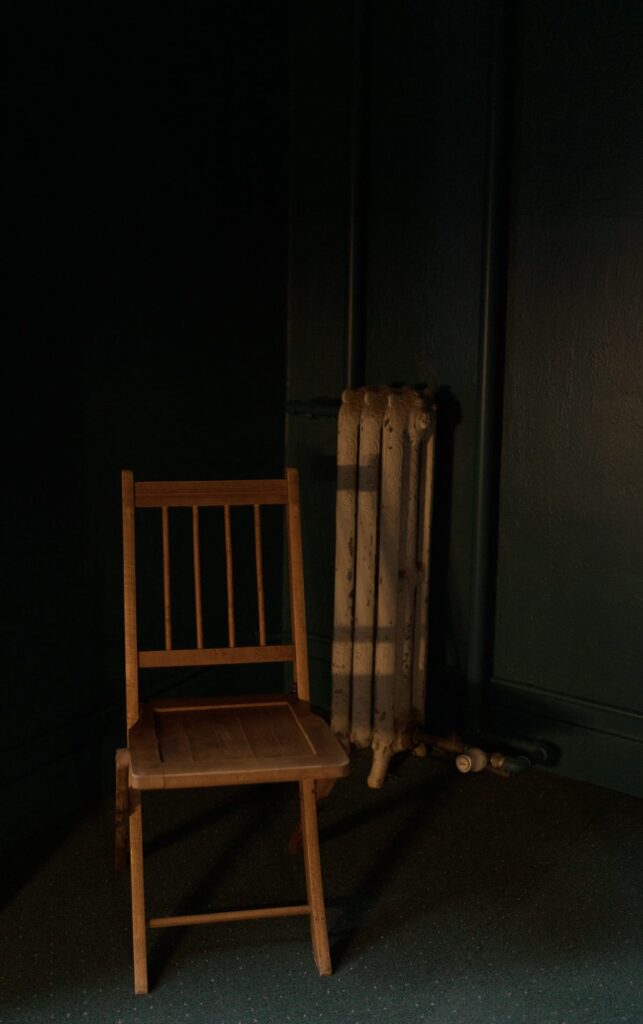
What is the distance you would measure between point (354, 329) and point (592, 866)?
1.80 meters

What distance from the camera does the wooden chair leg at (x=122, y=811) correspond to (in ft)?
8.04

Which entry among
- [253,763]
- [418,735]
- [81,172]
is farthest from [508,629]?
[81,172]

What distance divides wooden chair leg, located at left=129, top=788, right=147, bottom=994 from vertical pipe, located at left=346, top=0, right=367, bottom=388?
5.45 ft

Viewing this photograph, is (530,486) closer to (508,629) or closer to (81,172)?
(508,629)

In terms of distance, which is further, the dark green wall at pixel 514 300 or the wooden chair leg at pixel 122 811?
the dark green wall at pixel 514 300

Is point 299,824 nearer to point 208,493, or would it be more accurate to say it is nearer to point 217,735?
point 217,735

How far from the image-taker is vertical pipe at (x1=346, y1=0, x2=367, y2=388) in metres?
3.39

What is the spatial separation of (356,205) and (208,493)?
4.32ft

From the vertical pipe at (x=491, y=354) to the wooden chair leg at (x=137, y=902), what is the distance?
1.37 metres

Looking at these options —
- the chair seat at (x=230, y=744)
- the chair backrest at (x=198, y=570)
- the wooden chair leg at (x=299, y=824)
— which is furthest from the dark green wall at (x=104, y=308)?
the wooden chair leg at (x=299, y=824)

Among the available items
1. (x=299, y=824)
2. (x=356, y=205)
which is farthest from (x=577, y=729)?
(x=356, y=205)

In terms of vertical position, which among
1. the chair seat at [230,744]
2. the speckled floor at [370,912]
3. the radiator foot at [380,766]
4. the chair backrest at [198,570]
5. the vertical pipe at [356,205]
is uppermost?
the vertical pipe at [356,205]

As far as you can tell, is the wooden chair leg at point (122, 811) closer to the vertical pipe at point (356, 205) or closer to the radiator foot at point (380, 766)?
the radiator foot at point (380, 766)

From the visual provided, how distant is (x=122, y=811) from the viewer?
2.61 meters
